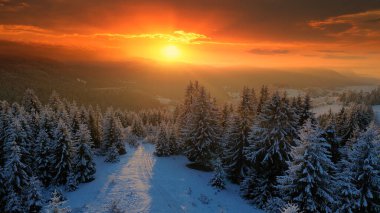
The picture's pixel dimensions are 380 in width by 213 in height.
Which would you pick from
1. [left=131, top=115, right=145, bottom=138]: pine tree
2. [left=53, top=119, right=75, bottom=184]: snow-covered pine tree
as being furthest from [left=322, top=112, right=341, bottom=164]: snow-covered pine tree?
[left=131, top=115, right=145, bottom=138]: pine tree

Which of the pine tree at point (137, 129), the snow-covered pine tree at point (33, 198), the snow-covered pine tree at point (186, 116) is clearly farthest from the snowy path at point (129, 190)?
the pine tree at point (137, 129)

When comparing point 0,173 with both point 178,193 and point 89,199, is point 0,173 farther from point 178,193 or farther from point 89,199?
point 178,193

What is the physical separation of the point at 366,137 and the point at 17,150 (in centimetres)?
3309

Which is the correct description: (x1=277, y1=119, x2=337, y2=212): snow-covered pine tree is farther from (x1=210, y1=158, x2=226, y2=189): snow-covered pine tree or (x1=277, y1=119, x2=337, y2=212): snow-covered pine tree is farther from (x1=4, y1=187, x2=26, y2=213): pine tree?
(x1=4, y1=187, x2=26, y2=213): pine tree

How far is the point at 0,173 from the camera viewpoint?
2464cm

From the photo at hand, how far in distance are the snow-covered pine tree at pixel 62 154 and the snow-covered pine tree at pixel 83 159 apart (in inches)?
39.1

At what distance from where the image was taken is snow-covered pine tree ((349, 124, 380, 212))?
16.2 metres

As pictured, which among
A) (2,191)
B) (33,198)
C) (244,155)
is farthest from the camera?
(244,155)

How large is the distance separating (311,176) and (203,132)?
67.9 feet

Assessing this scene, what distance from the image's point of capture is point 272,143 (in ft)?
86.0

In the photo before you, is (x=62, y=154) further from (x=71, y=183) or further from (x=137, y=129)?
(x=137, y=129)

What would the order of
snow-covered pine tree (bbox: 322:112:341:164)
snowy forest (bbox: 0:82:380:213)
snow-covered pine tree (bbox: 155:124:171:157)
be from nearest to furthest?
snowy forest (bbox: 0:82:380:213)
snow-covered pine tree (bbox: 322:112:341:164)
snow-covered pine tree (bbox: 155:124:171:157)

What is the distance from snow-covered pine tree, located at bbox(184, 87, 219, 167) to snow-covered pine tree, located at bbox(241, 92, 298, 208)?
30.0 ft

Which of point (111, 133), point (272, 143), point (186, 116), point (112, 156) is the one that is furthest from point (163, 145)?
point (272, 143)
